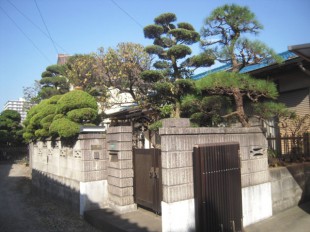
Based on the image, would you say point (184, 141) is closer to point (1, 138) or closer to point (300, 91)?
point (300, 91)

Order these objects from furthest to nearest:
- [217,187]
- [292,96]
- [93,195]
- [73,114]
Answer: [292,96]
[73,114]
[93,195]
[217,187]

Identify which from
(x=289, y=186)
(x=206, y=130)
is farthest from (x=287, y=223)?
(x=206, y=130)

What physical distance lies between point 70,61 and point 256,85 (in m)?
14.5

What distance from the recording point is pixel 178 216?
5.05 meters

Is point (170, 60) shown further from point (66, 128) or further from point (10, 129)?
point (10, 129)

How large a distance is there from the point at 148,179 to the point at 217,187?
1.83 meters

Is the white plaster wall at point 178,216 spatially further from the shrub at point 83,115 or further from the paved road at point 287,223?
the shrub at point 83,115

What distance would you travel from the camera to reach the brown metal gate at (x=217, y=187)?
510 cm

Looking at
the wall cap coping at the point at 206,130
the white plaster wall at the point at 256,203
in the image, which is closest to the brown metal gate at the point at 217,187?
the wall cap coping at the point at 206,130

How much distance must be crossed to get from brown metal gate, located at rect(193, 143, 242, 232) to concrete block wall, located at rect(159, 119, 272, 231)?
0.19 m

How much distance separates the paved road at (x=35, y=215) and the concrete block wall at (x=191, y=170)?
2.61 m

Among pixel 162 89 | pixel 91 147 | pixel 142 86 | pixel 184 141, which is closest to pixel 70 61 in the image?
pixel 142 86

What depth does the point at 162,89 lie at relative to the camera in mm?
10125

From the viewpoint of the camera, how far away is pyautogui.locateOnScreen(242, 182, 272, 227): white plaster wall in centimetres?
618
